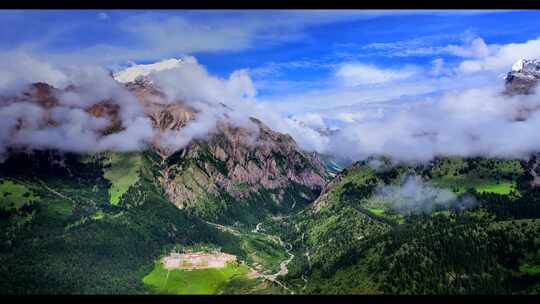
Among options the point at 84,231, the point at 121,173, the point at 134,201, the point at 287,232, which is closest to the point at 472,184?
the point at 287,232

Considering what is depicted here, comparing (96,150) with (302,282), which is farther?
(96,150)

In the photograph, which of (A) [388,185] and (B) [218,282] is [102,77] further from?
(B) [218,282]

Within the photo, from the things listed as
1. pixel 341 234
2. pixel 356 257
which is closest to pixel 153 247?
pixel 341 234

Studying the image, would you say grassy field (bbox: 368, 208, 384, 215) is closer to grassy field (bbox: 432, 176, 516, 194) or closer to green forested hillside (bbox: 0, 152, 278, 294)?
grassy field (bbox: 432, 176, 516, 194)

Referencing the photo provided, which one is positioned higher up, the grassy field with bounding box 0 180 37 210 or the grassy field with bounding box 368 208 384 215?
the grassy field with bounding box 0 180 37 210

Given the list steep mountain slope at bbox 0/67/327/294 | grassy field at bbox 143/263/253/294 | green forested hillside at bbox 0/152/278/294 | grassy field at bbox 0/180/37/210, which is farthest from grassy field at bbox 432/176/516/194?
grassy field at bbox 0/180/37/210

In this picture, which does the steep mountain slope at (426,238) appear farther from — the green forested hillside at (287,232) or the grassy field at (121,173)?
the grassy field at (121,173)

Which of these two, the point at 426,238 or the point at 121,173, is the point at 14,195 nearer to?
the point at 121,173
